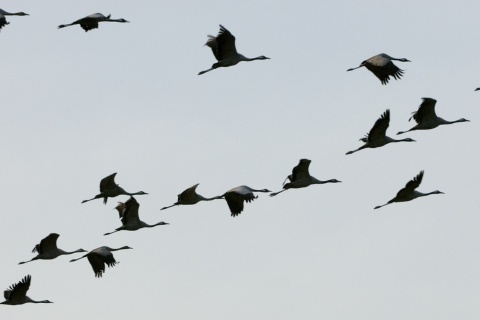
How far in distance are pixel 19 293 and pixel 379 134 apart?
8.32 metres

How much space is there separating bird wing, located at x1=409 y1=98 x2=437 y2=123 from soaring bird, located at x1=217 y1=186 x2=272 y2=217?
3893 mm

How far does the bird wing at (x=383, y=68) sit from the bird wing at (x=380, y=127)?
2.69ft

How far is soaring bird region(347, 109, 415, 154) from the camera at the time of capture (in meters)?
42.1

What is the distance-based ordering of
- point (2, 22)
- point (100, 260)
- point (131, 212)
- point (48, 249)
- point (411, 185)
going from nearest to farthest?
1. point (2, 22)
2. point (411, 185)
3. point (100, 260)
4. point (48, 249)
5. point (131, 212)

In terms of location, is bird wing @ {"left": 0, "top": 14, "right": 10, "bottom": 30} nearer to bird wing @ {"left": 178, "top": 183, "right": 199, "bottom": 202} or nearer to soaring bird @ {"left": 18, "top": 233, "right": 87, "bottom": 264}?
soaring bird @ {"left": 18, "top": 233, "right": 87, "bottom": 264}

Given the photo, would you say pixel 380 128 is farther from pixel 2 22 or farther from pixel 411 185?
pixel 2 22

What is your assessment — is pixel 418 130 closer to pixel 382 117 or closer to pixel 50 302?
pixel 382 117

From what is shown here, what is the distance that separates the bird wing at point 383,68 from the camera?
41.4m

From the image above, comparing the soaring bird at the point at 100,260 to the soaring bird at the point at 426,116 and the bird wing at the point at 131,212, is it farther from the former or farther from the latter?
the soaring bird at the point at 426,116

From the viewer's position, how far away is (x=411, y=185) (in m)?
42.6

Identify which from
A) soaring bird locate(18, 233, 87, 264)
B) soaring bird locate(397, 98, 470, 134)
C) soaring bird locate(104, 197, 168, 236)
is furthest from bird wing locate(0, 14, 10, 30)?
soaring bird locate(397, 98, 470, 134)

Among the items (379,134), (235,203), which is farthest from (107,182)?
(379,134)

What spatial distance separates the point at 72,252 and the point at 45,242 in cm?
129

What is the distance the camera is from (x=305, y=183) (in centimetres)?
4347
